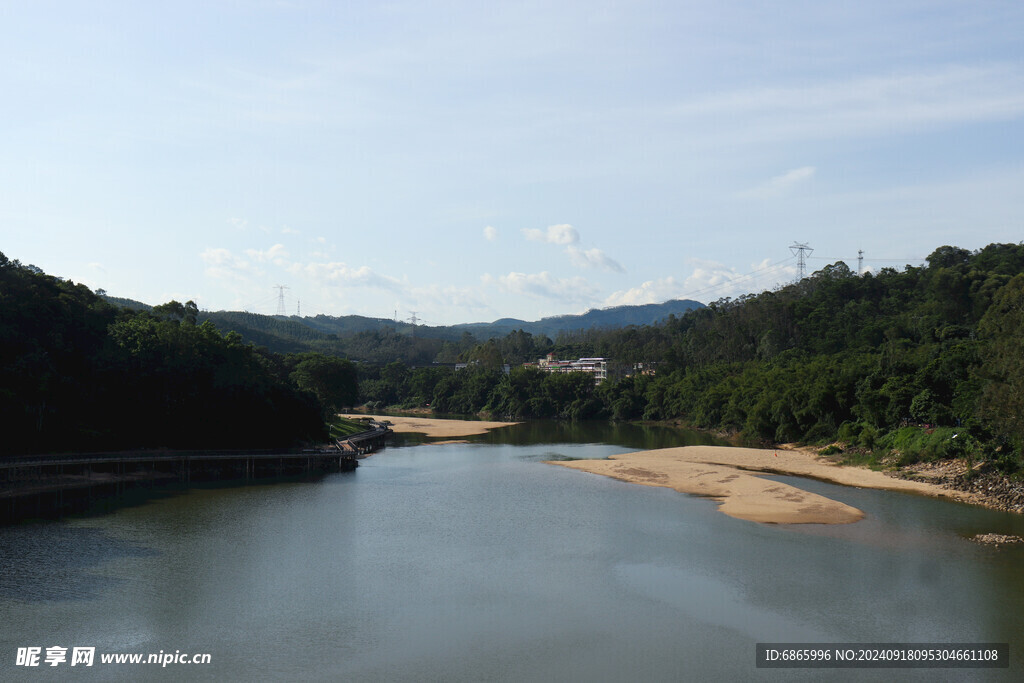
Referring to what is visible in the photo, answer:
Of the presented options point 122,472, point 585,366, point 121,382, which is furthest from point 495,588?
point 585,366

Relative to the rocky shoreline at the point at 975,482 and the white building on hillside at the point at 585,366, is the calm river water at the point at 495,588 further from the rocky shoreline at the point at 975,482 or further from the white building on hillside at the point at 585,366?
the white building on hillside at the point at 585,366

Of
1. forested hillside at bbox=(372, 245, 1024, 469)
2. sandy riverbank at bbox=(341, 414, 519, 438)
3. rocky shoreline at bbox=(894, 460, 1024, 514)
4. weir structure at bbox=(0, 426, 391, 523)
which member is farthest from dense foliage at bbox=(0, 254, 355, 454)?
rocky shoreline at bbox=(894, 460, 1024, 514)

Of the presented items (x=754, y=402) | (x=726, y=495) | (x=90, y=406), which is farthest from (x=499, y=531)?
(x=754, y=402)

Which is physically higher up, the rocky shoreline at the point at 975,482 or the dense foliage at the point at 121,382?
the dense foliage at the point at 121,382

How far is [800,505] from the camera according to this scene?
4456 centimetres

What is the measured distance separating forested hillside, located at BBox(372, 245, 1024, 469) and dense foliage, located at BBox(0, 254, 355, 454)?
50458 mm

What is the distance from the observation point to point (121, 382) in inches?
2391

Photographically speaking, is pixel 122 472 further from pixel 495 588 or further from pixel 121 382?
pixel 495 588

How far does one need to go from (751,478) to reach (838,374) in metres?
24.8

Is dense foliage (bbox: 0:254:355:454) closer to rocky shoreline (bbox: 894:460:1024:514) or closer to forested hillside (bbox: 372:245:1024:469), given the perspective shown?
forested hillside (bbox: 372:245:1024:469)

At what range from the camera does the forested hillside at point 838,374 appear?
49.2m

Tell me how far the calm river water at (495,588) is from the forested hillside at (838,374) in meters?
10.3

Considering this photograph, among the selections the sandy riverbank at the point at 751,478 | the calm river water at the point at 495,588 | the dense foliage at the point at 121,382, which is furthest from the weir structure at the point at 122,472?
the sandy riverbank at the point at 751,478

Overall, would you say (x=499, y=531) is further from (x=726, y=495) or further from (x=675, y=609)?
(x=726, y=495)
